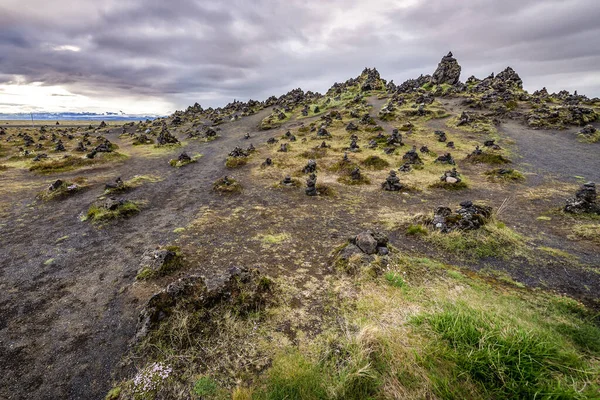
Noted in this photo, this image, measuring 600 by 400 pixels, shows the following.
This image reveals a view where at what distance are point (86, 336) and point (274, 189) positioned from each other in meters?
14.8

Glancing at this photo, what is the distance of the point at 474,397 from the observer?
161 inches

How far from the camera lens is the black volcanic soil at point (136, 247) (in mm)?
6246

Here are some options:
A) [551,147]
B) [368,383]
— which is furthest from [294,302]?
[551,147]

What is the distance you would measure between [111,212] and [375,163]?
2290 centimetres

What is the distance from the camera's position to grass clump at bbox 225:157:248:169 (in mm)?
28081

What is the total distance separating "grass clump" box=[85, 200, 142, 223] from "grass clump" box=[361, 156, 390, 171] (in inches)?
821

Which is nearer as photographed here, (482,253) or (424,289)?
(424,289)

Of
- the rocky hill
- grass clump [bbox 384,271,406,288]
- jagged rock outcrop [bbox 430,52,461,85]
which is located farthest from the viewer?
jagged rock outcrop [bbox 430,52,461,85]

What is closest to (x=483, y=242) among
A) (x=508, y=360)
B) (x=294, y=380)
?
(x=508, y=360)

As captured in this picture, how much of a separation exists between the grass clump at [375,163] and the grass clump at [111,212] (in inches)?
821

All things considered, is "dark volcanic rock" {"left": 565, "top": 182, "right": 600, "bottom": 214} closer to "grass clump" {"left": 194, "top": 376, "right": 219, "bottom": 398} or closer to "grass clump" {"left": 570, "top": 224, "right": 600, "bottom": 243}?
"grass clump" {"left": 570, "top": 224, "right": 600, "bottom": 243}

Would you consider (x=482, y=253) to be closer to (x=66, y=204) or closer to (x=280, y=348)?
(x=280, y=348)

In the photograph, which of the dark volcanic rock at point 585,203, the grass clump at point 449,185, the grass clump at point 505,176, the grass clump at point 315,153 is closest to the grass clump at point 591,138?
the grass clump at point 505,176

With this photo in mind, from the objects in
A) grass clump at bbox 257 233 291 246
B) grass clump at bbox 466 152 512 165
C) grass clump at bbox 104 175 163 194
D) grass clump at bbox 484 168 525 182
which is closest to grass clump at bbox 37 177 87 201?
grass clump at bbox 104 175 163 194
